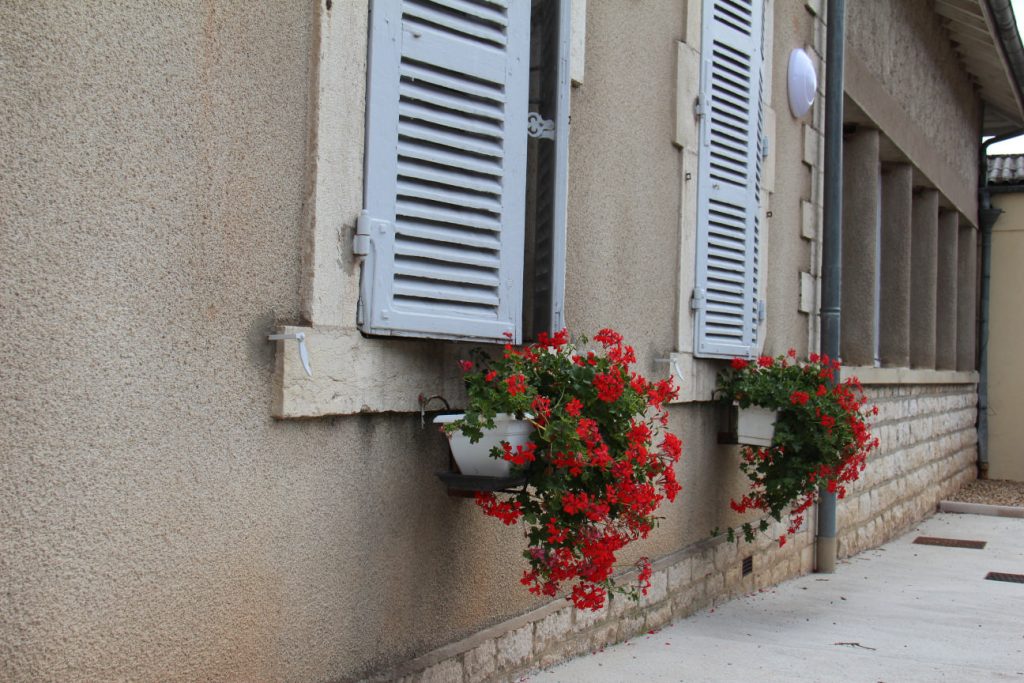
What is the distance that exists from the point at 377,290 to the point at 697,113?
9.25ft

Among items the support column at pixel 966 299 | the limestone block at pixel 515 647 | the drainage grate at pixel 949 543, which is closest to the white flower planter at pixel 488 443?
the limestone block at pixel 515 647

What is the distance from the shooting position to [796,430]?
605 centimetres

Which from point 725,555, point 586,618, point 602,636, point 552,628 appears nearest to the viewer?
point 552,628

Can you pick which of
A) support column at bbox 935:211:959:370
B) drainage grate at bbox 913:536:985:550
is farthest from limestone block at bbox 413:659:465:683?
support column at bbox 935:211:959:370

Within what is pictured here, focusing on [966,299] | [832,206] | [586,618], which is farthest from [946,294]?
[586,618]

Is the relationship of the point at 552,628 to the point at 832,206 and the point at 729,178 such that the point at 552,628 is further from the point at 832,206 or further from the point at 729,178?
the point at 832,206

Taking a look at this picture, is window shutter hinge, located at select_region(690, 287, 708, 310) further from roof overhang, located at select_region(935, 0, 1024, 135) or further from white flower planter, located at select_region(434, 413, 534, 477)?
roof overhang, located at select_region(935, 0, 1024, 135)

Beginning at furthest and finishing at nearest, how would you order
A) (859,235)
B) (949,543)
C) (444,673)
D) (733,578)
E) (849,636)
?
(949,543) → (859,235) → (733,578) → (849,636) → (444,673)

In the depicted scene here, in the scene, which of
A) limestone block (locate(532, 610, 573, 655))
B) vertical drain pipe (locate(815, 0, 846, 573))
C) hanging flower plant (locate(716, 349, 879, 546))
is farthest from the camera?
vertical drain pipe (locate(815, 0, 846, 573))

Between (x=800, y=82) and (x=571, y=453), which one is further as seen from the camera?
(x=800, y=82)

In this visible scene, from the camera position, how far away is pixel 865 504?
891 centimetres

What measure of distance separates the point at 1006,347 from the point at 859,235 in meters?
6.91

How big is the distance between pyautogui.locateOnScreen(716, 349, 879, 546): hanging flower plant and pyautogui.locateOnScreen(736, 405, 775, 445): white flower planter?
36 mm

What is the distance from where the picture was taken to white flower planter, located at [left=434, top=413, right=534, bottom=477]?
3525 millimetres
